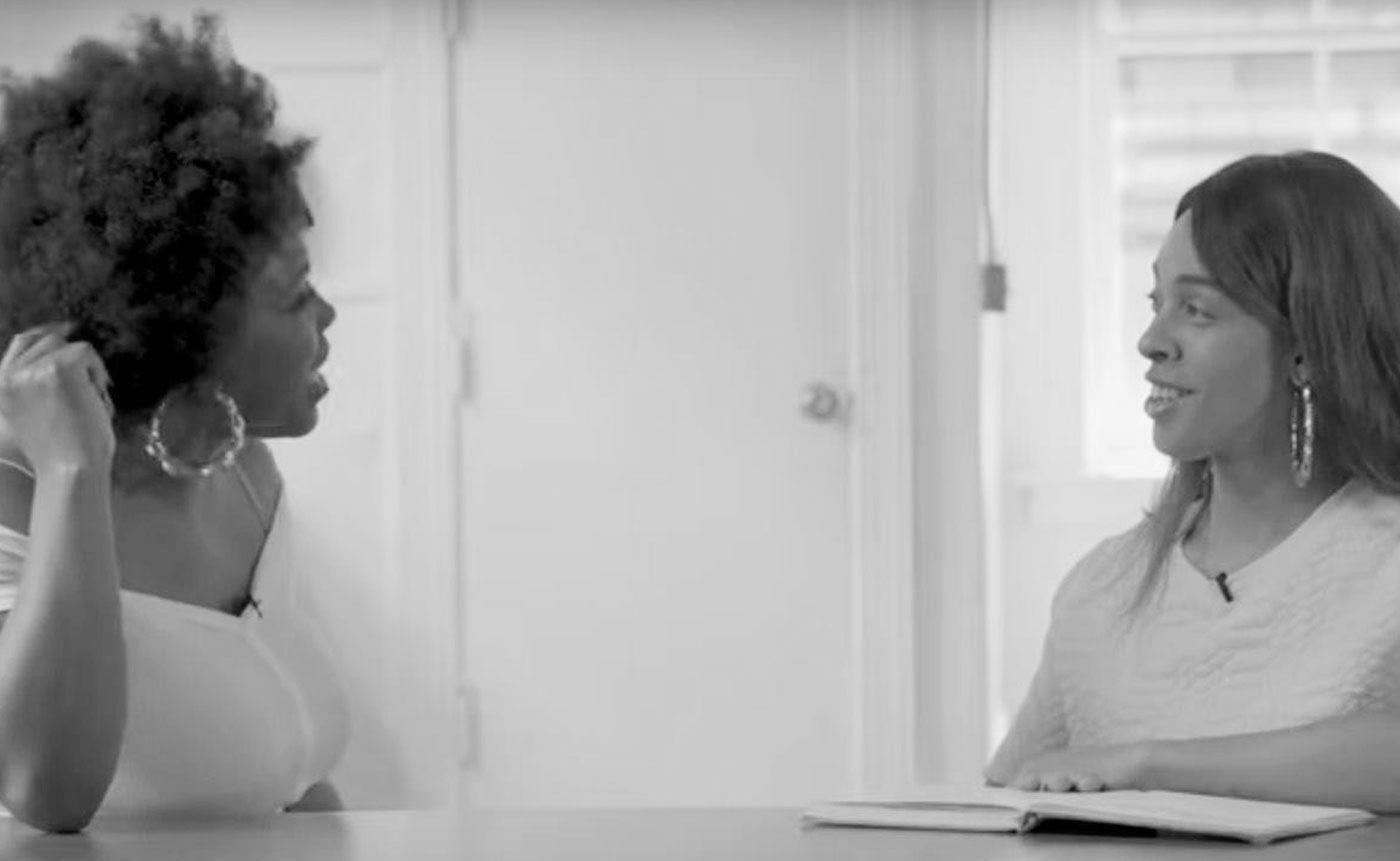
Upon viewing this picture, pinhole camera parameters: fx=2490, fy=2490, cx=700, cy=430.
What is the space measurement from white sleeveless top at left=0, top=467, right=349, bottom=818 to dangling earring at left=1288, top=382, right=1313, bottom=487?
2.75ft

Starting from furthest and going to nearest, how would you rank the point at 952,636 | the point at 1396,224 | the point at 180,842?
the point at 952,636 → the point at 1396,224 → the point at 180,842

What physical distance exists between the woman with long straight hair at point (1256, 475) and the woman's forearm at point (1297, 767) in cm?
14

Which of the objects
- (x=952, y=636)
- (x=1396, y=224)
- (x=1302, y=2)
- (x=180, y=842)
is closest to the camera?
(x=180, y=842)

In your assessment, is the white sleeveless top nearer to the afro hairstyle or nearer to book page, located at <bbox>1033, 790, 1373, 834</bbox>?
the afro hairstyle

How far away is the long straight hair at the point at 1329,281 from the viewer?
81.6 inches

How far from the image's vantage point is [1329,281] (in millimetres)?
2068

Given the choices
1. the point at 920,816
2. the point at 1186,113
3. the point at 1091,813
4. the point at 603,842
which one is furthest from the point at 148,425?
the point at 1186,113

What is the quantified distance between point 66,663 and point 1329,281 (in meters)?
1.06

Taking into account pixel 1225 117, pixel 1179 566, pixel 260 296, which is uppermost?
pixel 1225 117

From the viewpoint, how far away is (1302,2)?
4.88 meters

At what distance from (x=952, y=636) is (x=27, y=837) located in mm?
2433

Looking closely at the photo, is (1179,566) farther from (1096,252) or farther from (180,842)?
(1096,252)

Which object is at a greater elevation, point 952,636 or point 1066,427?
point 1066,427

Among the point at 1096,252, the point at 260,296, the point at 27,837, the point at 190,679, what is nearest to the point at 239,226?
the point at 260,296
